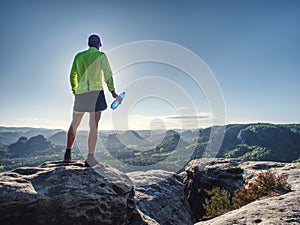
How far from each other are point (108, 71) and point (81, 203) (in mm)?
4141

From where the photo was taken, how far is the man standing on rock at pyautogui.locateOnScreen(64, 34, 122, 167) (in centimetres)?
732

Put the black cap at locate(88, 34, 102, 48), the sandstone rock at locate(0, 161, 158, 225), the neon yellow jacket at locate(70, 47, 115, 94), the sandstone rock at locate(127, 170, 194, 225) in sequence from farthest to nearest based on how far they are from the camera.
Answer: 1. the sandstone rock at locate(127, 170, 194, 225)
2. the black cap at locate(88, 34, 102, 48)
3. the neon yellow jacket at locate(70, 47, 115, 94)
4. the sandstone rock at locate(0, 161, 158, 225)

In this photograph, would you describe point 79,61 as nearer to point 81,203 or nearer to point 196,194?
point 81,203

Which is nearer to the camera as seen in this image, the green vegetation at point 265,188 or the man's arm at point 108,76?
the man's arm at point 108,76

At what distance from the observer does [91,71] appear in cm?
750

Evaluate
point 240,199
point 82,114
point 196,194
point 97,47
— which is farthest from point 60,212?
point 196,194

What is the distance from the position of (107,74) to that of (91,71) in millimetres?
530

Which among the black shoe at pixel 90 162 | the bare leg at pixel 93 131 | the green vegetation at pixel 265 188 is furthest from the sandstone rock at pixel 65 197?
the green vegetation at pixel 265 188

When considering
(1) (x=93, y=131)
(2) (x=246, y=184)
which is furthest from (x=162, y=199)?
(2) (x=246, y=184)

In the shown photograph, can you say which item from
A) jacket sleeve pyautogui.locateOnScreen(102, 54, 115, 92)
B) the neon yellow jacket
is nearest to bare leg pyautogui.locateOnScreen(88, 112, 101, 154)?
the neon yellow jacket

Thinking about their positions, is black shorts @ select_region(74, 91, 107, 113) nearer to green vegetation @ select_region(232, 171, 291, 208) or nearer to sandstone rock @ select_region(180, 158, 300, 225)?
sandstone rock @ select_region(180, 158, 300, 225)

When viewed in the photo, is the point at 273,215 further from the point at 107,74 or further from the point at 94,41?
the point at 94,41

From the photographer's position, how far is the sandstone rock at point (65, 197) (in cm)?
551

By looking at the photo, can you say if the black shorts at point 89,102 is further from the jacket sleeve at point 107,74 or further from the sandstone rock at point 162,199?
the sandstone rock at point 162,199
